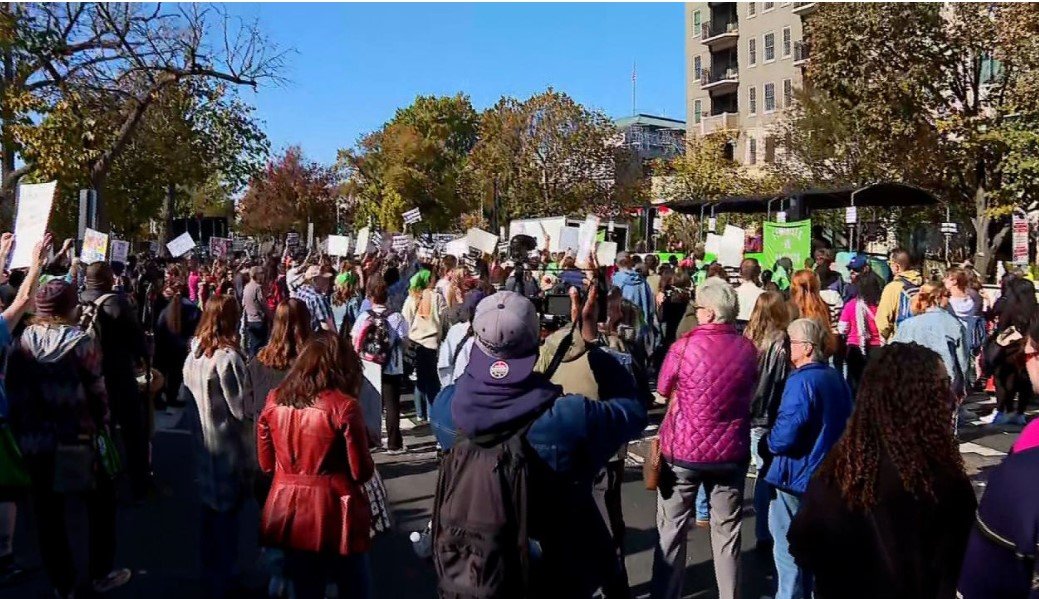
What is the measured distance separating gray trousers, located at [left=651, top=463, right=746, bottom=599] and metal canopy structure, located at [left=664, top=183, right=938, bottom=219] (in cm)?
1771

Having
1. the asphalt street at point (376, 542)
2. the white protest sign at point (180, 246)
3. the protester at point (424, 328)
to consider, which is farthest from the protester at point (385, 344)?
the white protest sign at point (180, 246)

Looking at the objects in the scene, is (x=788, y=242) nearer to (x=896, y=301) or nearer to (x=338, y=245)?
(x=896, y=301)

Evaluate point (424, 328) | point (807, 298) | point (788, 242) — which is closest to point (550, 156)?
point (788, 242)

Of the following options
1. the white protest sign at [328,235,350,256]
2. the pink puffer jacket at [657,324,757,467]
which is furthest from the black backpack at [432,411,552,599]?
the white protest sign at [328,235,350,256]

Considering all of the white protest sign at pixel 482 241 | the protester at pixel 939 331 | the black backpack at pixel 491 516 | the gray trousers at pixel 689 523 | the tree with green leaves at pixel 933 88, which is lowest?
the gray trousers at pixel 689 523

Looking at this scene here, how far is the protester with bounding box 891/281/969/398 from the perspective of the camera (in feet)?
26.5

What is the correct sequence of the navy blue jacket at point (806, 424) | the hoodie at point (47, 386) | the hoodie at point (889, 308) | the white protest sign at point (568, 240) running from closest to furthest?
1. the navy blue jacket at point (806, 424)
2. the hoodie at point (47, 386)
3. the hoodie at point (889, 308)
4. the white protest sign at point (568, 240)

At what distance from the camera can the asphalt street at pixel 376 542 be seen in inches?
213

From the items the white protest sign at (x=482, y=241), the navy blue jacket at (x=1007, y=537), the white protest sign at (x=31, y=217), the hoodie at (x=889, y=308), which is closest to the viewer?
the navy blue jacket at (x=1007, y=537)

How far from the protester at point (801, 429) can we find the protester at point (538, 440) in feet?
5.51

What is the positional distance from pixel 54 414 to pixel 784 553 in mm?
3733

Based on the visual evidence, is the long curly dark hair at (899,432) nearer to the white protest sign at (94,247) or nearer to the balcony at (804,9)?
the white protest sign at (94,247)

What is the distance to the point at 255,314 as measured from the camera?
11.5m

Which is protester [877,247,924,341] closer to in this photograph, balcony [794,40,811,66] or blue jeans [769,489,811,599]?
blue jeans [769,489,811,599]
